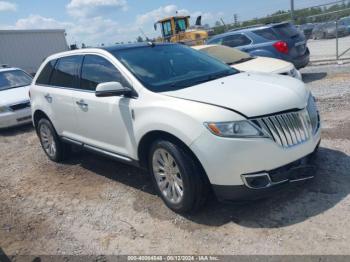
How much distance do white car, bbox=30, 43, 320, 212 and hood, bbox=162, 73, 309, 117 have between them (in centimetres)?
1

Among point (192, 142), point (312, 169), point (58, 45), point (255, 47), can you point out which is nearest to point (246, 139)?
point (192, 142)

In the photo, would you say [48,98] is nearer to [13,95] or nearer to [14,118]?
[14,118]

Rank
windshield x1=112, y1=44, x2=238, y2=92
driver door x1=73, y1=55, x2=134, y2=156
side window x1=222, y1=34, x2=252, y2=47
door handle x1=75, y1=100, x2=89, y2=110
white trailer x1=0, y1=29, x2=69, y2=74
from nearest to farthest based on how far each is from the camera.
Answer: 1. windshield x1=112, y1=44, x2=238, y2=92
2. driver door x1=73, y1=55, x2=134, y2=156
3. door handle x1=75, y1=100, x2=89, y2=110
4. side window x1=222, y1=34, x2=252, y2=47
5. white trailer x1=0, y1=29, x2=69, y2=74

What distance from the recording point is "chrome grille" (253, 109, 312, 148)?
3.42 meters

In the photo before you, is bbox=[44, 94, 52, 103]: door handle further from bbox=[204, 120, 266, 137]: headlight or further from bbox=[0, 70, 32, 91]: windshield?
bbox=[0, 70, 32, 91]: windshield

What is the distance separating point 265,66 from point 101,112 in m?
4.32

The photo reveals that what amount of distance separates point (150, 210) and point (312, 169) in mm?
1783

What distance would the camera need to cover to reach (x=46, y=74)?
6.21 meters

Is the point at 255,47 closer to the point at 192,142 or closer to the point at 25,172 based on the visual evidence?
the point at 25,172

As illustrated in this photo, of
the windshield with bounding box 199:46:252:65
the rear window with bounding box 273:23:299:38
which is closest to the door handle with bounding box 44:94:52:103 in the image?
the windshield with bounding box 199:46:252:65

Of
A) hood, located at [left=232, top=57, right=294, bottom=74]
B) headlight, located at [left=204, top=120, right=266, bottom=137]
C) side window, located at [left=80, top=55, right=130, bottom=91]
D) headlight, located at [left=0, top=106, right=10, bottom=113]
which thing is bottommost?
headlight, located at [left=0, top=106, right=10, bottom=113]

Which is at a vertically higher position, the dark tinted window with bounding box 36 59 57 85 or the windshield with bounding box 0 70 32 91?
the dark tinted window with bounding box 36 59 57 85

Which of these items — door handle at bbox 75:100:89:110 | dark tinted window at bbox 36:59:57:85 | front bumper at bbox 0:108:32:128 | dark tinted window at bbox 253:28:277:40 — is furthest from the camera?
dark tinted window at bbox 253:28:277:40

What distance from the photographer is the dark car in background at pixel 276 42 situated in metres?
10.0
